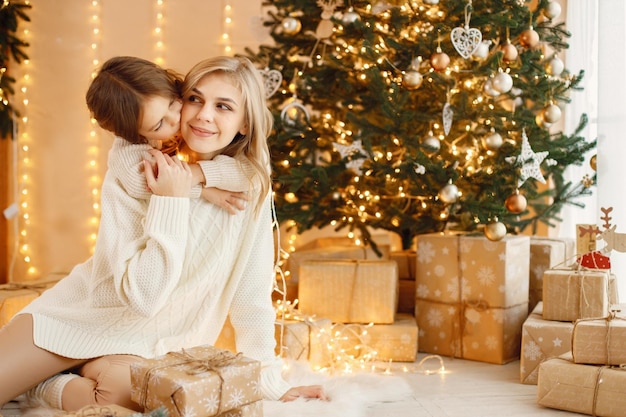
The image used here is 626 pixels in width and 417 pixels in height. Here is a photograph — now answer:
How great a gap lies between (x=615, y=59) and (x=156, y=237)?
1.99 meters

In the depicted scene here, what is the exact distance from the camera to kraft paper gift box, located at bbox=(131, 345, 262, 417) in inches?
59.5

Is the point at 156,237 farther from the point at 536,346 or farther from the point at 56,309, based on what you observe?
the point at 536,346

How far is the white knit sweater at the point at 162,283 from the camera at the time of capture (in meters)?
1.81

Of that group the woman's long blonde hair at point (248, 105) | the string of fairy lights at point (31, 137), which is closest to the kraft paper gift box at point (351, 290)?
the woman's long blonde hair at point (248, 105)

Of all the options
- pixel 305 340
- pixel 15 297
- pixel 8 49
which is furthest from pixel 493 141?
pixel 8 49

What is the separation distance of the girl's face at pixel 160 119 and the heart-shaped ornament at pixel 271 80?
96cm

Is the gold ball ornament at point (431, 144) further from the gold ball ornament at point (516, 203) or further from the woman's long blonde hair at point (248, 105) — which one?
the woman's long blonde hair at point (248, 105)

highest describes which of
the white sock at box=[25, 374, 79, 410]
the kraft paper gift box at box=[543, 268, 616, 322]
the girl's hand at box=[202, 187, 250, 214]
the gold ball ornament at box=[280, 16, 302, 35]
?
the gold ball ornament at box=[280, 16, 302, 35]

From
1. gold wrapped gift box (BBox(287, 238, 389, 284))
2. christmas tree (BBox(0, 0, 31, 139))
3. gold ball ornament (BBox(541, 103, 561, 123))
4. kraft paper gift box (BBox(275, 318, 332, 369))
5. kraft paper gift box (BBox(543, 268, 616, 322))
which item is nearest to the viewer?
kraft paper gift box (BBox(543, 268, 616, 322))

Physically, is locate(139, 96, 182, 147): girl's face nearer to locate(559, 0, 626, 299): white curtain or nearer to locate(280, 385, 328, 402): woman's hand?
locate(280, 385, 328, 402): woman's hand

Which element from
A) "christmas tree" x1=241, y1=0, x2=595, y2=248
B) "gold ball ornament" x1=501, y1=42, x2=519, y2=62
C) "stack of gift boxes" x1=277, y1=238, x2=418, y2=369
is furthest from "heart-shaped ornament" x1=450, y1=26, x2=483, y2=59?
"stack of gift boxes" x1=277, y1=238, x2=418, y2=369

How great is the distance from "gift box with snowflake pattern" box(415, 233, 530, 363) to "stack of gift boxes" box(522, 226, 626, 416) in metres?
0.24

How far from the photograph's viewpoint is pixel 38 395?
1.89m

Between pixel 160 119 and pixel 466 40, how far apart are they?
1.23 metres
